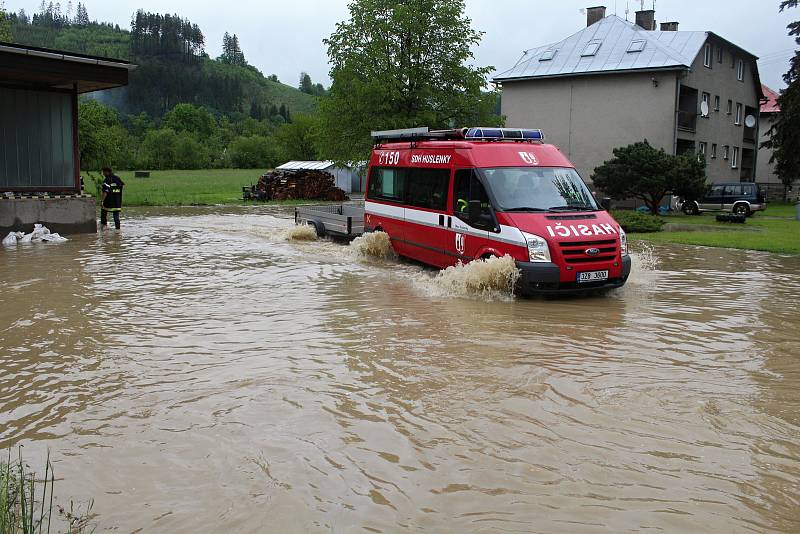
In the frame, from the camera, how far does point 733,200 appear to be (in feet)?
97.0

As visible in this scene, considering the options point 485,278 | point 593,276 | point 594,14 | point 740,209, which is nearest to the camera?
point 593,276

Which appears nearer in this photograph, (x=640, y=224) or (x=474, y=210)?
(x=474, y=210)

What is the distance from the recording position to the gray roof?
3453 cm

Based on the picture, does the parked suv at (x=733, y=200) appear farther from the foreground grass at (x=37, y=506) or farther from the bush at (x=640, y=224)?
the foreground grass at (x=37, y=506)

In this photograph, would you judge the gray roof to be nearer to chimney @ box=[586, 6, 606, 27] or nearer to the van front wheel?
chimney @ box=[586, 6, 606, 27]

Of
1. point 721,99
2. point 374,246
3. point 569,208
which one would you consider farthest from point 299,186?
point 569,208

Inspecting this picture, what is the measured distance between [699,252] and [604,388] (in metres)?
11.7

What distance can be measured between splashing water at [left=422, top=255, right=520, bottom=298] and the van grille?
2.45 ft

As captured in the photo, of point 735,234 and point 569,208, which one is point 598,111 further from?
point 569,208

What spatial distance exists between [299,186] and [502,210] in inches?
1076

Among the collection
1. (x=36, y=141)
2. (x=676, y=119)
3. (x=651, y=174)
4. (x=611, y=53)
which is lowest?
(x=651, y=174)

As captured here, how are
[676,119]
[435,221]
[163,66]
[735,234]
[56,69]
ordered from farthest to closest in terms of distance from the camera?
[163,66] → [676,119] → [735,234] → [56,69] → [435,221]

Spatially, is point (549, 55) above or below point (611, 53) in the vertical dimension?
above

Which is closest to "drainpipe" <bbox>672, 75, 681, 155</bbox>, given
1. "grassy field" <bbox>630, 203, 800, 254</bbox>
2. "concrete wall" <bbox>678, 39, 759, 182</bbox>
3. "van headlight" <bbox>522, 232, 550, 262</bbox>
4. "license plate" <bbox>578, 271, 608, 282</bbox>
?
"concrete wall" <bbox>678, 39, 759, 182</bbox>
